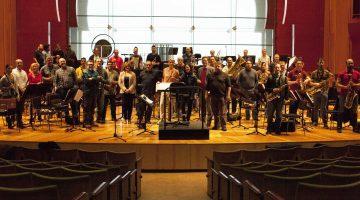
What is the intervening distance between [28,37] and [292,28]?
10970 millimetres

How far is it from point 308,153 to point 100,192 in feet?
14.6

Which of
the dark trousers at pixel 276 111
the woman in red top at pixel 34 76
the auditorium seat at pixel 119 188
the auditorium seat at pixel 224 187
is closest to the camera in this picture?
the auditorium seat at pixel 119 188

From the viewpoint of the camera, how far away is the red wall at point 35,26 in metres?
19.7

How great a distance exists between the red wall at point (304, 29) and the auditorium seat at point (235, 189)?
1502 cm

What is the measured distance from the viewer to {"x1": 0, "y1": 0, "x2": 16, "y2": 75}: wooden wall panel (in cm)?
1861

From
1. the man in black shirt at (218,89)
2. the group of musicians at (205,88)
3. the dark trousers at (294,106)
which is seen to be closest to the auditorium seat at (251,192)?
the group of musicians at (205,88)

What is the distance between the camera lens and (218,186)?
752cm

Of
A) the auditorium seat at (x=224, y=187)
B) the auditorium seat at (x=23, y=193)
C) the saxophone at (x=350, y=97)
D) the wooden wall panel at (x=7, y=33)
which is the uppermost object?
the wooden wall panel at (x=7, y=33)

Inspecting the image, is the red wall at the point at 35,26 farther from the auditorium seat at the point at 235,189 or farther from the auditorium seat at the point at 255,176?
the auditorium seat at the point at 255,176

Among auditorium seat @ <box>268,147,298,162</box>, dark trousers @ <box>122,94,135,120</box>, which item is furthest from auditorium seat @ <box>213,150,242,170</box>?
dark trousers @ <box>122,94,135,120</box>

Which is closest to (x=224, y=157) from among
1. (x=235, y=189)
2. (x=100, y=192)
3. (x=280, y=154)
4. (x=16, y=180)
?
(x=280, y=154)

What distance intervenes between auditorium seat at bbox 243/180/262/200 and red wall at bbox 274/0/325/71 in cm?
→ 1554

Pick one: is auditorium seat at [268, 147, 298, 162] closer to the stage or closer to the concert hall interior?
the concert hall interior

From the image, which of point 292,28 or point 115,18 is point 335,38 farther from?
point 115,18
